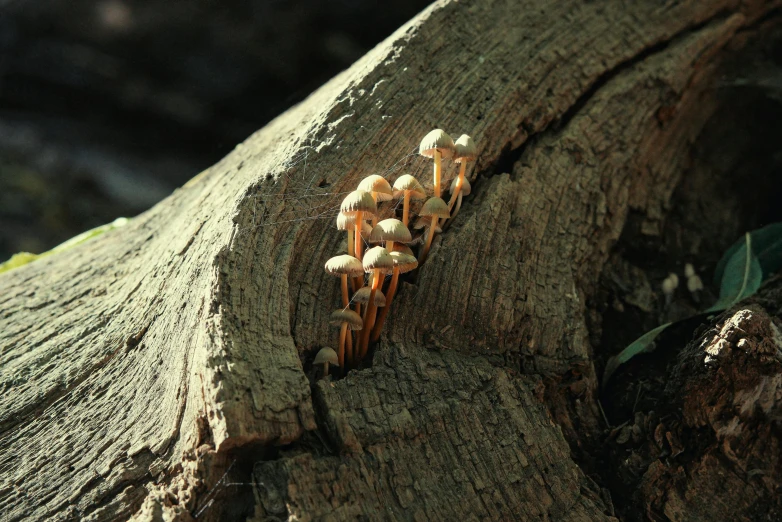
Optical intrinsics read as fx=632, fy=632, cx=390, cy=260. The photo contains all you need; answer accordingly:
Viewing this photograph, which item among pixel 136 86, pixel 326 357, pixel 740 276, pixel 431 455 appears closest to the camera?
pixel 431 455


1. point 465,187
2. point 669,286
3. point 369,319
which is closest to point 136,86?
point 465,187

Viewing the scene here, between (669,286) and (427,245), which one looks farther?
(669,286)

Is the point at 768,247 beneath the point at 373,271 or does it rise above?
beneath

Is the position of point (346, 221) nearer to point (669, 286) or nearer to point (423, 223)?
point (423, 223)

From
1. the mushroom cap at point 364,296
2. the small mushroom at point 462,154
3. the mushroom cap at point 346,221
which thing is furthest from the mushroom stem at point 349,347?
the small mushroom at point 462,154

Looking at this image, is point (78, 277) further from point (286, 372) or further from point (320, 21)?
point (320, 21)

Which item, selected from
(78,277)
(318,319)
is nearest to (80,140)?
(78,277)
